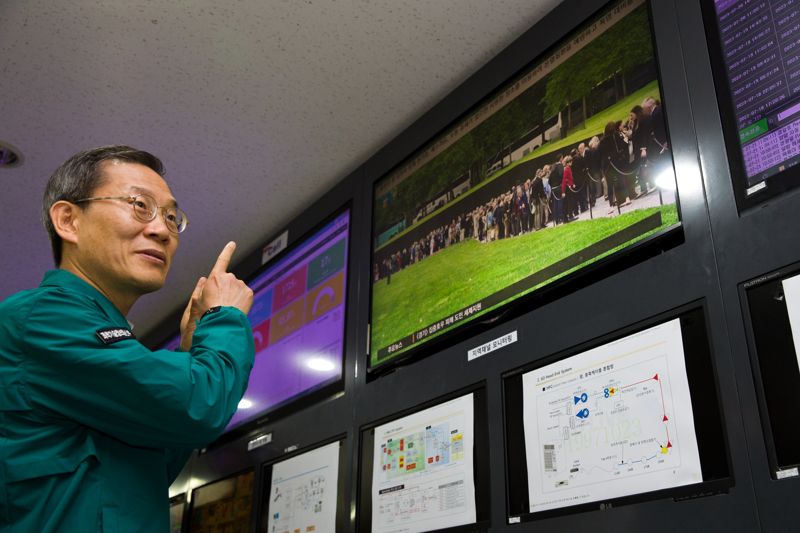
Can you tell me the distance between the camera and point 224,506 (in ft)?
9.99

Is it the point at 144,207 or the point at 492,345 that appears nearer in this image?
the point at 144,207

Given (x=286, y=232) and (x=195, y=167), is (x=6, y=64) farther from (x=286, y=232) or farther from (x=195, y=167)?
(x=286, y=232)

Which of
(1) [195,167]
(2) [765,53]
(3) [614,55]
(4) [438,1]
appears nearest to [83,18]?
(1) [195,167]

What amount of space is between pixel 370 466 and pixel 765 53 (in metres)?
1.50

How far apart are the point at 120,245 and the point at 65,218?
15 cm

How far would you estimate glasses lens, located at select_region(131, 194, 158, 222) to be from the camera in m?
1.52

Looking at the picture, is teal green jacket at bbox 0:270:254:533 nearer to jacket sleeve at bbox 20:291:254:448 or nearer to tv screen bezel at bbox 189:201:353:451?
jacket sleeve at bbox 20:291:254:448

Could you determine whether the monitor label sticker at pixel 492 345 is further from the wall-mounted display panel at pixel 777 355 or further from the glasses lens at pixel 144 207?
the glasses lens at pixel 144 207

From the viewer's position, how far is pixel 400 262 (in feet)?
8.36

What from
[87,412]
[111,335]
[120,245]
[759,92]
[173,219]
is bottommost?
[87,412]

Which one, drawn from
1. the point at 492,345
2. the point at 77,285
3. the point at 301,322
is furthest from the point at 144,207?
the point at 301,322

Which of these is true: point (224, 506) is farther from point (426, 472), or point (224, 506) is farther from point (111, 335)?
point (111, 335)

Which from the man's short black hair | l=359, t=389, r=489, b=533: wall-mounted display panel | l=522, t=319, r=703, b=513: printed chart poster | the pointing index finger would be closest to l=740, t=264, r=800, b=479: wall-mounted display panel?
l=522, t=319, r=703, b=513: printed chart poster

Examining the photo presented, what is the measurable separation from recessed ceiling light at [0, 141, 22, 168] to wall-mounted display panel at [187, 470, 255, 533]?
58.4 inches
